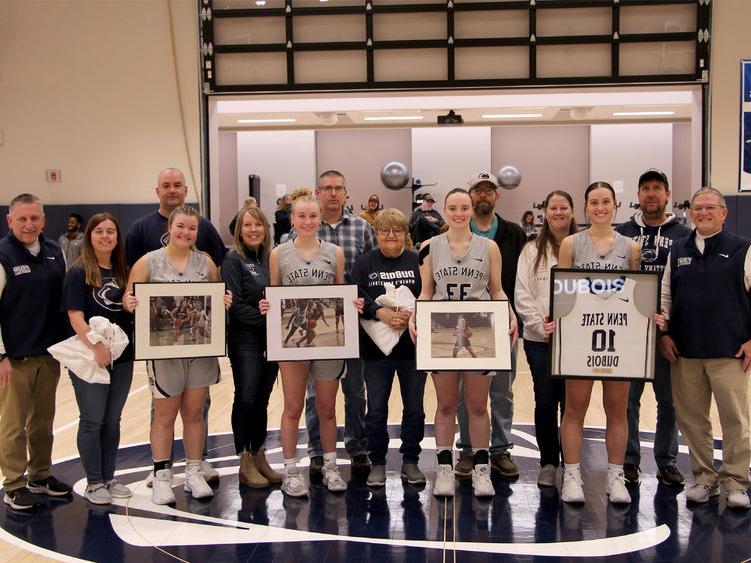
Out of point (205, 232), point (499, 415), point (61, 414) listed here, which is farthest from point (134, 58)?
point (499, 415)

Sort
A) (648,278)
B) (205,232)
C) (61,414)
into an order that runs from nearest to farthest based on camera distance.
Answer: (648,278)
(205,232)
(61,414)

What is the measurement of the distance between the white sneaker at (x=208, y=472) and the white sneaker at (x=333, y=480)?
679mm

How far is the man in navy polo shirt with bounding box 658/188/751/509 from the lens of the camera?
390cm

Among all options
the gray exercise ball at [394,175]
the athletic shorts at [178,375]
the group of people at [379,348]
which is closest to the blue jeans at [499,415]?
the group of people at [379,348]

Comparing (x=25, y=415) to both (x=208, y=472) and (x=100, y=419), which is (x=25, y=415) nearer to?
(x=100, y=419)

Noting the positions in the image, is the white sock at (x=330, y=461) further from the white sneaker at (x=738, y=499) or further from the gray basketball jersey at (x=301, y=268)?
the white sneaker at (x=738, y=499)

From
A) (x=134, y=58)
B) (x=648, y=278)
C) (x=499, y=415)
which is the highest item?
(x=134, y=58)

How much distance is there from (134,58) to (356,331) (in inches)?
268

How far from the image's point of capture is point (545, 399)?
4.22 meters

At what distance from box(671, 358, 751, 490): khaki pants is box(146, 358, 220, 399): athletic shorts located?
8.44 feet

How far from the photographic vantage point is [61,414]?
618 cm

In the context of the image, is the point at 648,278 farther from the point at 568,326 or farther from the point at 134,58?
the point at 134,58

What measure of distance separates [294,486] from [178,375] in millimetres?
884

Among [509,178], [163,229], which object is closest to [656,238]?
[163,229]
